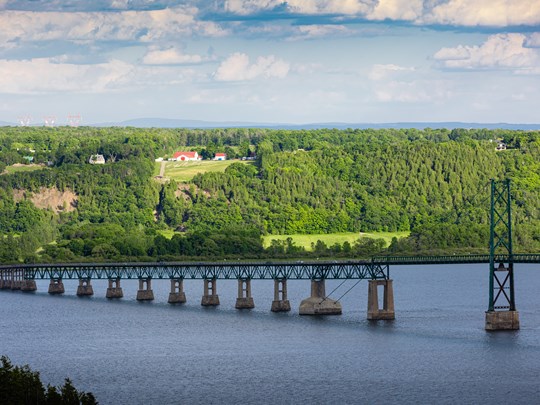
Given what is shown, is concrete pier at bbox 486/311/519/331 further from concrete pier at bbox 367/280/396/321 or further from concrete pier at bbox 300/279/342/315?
concrete pier at bbox 300/279/342/315

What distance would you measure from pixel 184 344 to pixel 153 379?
20355 millimetres

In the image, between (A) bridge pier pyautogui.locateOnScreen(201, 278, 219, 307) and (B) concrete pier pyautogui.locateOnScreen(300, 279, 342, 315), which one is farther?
(A) bridge pier pyautogui.locateOnScreen(201, 278, 219, 307)

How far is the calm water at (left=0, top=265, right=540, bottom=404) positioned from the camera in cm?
10256

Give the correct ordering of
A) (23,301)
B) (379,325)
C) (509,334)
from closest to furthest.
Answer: (509,334)
(379,325)
(23,301)

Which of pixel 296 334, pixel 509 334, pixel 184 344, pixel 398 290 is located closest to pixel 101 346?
pixel 184 344

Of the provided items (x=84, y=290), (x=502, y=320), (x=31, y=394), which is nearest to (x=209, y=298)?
(x=84, y=290)

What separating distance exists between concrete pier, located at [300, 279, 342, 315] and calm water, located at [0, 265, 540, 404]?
1508mm

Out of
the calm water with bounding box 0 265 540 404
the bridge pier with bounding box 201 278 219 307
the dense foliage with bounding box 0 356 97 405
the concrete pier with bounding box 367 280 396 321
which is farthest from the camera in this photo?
the bridge pier with bounding box 201 278 219 307

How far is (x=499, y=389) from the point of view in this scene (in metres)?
102

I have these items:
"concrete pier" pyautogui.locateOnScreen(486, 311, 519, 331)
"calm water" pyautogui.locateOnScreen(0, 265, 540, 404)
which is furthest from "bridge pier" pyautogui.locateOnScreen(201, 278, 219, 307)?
"concrete pier" pyautogui.locateOnScreen(486, 311, 519, 331)

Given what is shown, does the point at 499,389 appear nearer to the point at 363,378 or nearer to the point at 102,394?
the point at 363,378

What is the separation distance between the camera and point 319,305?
149 m

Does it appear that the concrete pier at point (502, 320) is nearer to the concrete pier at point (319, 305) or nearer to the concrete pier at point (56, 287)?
the concrete pier at point (319, 305)

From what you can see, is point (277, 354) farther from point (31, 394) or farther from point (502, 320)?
point (31, 394)
